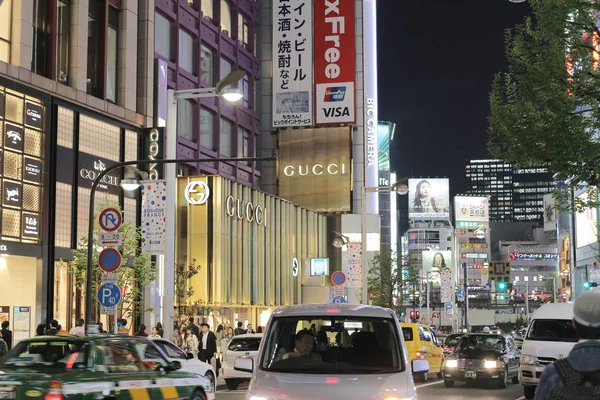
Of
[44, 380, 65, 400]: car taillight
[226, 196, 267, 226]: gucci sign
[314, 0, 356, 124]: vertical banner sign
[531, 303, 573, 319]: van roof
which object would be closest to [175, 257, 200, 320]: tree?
[226, 196, 267, 226]: gucci sign

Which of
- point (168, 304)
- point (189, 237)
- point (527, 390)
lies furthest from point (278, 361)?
point (189, 237)

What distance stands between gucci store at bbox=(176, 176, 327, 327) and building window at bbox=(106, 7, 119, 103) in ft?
28.9

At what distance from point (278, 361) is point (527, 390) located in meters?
13.5

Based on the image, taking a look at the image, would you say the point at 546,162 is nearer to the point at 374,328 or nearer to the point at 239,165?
the point at 374,328

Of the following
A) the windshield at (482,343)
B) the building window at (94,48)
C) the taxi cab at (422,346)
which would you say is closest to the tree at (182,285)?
the building window at (94,48)

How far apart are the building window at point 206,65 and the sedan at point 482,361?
105 feet

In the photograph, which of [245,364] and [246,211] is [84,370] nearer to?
[245,364]

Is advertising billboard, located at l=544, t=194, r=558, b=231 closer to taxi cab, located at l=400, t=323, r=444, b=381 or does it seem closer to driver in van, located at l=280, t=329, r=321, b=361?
taxi cab, located at l=400, t=323, r=444, b=381

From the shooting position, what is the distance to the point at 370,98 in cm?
7881

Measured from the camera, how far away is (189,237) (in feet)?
161

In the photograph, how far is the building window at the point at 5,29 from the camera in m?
33.6

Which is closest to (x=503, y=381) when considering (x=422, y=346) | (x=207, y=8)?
(x=422, y=346)

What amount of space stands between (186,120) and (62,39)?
1689 cm

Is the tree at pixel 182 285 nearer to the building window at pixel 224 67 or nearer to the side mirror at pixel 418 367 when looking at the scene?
the building window at pixel 224 67
